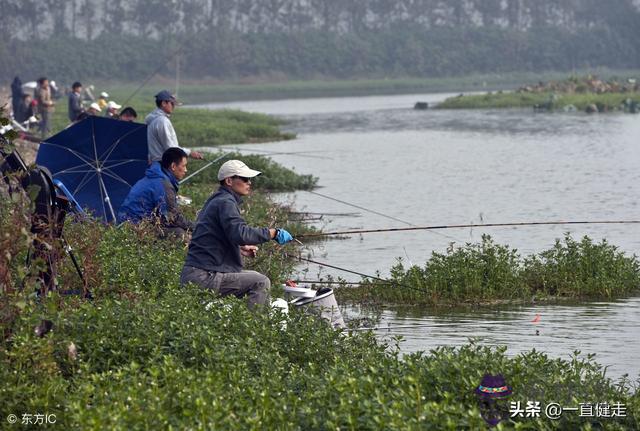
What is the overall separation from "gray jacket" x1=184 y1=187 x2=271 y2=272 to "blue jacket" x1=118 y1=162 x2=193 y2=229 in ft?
6.51

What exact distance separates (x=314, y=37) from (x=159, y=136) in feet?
320

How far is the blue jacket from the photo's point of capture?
11.0 metres

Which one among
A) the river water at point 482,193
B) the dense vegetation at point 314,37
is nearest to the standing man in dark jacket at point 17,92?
the river water at point 482,193

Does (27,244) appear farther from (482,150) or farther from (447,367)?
(482,150)

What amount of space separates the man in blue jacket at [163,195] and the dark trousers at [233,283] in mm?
2084

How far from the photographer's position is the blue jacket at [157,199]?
11047 mm

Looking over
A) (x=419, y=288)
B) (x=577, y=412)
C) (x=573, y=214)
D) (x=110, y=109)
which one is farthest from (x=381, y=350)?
(x=110, y=109)

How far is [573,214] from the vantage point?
1992 cm

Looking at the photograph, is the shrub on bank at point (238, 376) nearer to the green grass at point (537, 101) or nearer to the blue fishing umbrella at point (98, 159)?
the blue fishing umbrella at point (98, 159)

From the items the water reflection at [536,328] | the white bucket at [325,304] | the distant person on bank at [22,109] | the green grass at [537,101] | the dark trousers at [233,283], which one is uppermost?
the dark trousers at [233,283]

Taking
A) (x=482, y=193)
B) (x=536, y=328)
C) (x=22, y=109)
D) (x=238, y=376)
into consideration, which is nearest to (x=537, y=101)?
(x=22, y=109)

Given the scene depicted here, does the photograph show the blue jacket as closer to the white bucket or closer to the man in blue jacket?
the man in blue jacket

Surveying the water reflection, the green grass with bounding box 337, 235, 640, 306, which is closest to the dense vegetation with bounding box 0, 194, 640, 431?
the water reflection

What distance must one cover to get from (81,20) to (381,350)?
352ft
